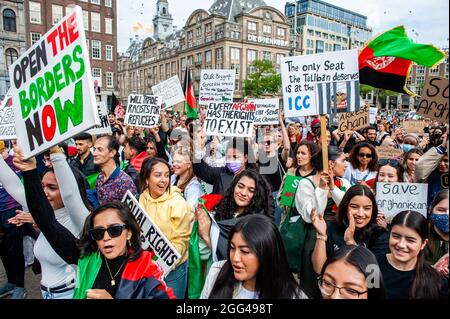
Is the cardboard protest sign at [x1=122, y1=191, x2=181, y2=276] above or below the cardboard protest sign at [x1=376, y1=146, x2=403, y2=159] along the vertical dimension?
below

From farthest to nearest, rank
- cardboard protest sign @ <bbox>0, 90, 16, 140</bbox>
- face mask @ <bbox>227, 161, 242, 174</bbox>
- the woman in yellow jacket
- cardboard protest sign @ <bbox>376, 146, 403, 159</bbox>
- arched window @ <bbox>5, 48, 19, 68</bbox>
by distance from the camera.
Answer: arched window @ <bbox>5, 48, 19, 68</bbox>, cardboard protest sign @ <bbox>376, 146, 403, 159</bbox>, cardboard protest sign @ <bbox>0, 90, 16, 140</bbox>, face mask @ <bbox>227, 161, 242, 174</bbox>, the woman in yellow jacket

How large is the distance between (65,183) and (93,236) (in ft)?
1.94

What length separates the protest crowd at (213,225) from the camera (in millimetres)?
2145

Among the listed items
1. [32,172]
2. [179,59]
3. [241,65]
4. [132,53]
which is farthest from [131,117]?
[132,53]

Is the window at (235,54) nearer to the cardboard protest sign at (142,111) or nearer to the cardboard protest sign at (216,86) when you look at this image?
the cardboard protest sign at (216,86)

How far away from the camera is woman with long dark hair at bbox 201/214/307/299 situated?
2.11 m

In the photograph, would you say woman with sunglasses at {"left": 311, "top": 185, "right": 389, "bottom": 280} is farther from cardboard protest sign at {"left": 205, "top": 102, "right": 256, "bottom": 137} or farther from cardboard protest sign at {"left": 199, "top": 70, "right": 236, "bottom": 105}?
cardboard protest sign at {"left": 199, "top": 70, "right": 236, "bottom": 105}

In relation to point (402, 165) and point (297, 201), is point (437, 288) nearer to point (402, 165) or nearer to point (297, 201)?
point (297, 201)

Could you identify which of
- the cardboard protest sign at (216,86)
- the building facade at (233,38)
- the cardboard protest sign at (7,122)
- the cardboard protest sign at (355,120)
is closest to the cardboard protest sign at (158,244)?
the cardboard protest sign at (7,122)

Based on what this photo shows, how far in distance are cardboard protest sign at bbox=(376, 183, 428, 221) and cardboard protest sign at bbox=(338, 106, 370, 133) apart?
3139mm

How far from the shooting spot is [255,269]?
6.97 ft

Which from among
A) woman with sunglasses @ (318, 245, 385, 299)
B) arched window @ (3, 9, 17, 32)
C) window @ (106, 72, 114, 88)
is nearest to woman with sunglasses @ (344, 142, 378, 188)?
woman with sunglasses @ (318, 245, 385, 299)

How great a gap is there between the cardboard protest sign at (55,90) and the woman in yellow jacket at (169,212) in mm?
1245

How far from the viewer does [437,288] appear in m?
2.23
